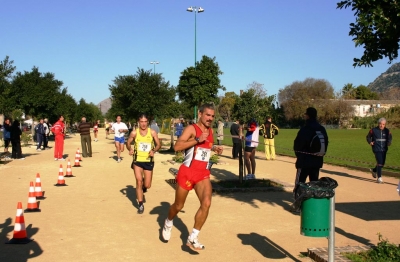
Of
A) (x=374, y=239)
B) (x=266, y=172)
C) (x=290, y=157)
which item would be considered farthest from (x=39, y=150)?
(x=374, y=239)

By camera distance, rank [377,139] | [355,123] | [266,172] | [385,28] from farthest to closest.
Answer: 1. [355,123]
2. [266,172]
3. [377,139]
4. [385,28]

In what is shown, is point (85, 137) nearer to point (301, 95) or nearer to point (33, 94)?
point (33, 94)

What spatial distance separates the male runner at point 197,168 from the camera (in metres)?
6.39

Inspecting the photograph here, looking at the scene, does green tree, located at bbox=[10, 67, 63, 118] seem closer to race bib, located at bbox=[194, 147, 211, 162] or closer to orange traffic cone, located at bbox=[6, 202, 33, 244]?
orange traffic cone, located at bbox=[6, 202, 33, 244]

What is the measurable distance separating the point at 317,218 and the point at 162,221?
4.02 meters

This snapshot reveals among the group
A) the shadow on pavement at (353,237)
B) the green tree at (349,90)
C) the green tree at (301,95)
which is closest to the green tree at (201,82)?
the shadow on pavement at (353,237)

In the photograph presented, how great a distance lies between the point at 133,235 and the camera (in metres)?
7.41

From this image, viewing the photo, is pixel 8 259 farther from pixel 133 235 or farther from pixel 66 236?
pixel 133 235

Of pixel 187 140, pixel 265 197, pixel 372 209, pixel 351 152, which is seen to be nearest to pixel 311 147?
pixel 372 209

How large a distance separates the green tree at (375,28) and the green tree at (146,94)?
26.4m

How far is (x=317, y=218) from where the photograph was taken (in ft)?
16.4

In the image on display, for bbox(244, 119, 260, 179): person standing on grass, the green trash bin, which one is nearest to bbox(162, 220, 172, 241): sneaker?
the green trash bin

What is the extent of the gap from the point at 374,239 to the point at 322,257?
1712 mm

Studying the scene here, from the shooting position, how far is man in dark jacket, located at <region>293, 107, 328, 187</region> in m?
8.81
